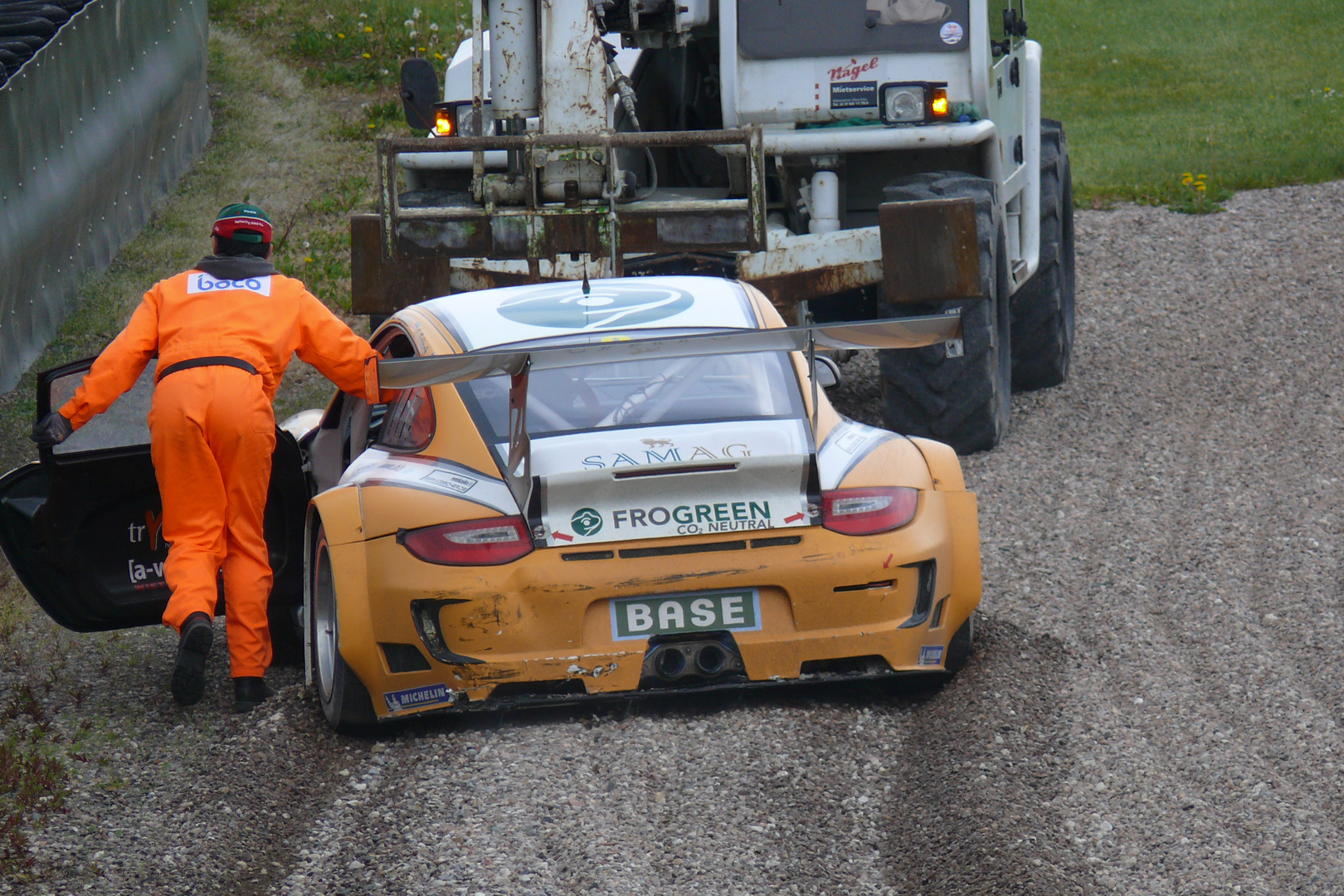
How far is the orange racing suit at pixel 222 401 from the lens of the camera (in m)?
5.94

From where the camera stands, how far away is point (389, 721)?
5.55 m

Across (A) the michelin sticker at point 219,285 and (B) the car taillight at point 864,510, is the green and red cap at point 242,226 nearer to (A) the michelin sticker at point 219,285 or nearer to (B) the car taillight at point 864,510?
(A) the michelin sticker at point 219,285

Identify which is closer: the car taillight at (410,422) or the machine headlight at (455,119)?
the car taillight at (410,422)

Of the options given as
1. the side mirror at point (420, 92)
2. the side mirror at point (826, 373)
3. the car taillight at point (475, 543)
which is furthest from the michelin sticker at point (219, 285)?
the side mirror at point (420, 92)

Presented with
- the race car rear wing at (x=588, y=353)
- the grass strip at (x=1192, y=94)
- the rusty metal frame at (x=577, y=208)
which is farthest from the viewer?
the grass strip at (x=1192, y=94)

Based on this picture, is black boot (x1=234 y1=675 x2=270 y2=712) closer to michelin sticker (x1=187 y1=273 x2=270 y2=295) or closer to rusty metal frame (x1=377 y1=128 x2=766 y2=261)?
michelin sticker (x1=187 y1=273 x2=270 y2=295)

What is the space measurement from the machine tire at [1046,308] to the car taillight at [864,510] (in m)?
6.09

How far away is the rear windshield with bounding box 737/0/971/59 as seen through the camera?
916 centimetres

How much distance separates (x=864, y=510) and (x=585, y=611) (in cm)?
93

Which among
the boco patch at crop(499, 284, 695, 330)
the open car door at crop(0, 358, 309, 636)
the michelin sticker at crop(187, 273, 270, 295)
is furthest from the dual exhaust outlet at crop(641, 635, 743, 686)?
the michelin sticker at crop(187, 273, 270, 295)

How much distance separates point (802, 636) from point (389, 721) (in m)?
1.36

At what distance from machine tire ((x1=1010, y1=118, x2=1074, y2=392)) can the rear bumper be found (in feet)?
20.6

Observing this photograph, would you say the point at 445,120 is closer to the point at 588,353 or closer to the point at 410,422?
the point at 410,422

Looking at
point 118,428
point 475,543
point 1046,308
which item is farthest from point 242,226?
point 1046,308
